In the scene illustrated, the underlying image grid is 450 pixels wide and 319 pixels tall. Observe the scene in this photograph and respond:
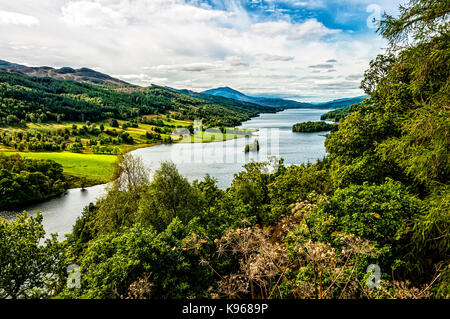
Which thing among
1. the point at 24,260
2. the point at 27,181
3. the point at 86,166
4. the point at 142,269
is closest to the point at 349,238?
the point at 142,269

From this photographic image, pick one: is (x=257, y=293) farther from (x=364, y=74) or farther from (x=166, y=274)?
(x=364, y=74)

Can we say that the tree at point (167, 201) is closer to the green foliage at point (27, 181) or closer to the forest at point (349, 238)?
the forest at point (349, 238)

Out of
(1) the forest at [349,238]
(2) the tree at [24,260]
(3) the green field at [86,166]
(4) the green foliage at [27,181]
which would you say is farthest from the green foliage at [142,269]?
(3) the green field at [86,166]

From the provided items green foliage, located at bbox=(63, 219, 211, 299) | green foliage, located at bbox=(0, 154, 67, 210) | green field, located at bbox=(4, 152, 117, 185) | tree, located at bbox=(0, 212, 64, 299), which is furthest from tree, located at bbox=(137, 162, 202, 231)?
green field, located at bbox=(4, 152, 117, 185)

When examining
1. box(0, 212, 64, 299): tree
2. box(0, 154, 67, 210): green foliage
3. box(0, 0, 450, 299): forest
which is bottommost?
box(0, 154, 67, 210): green foliage

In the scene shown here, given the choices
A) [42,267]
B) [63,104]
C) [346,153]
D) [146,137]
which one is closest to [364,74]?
[346,153]

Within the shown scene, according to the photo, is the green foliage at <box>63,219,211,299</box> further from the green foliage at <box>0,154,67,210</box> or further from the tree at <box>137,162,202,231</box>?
the green foliage at <box>0,154,67,210</box>
